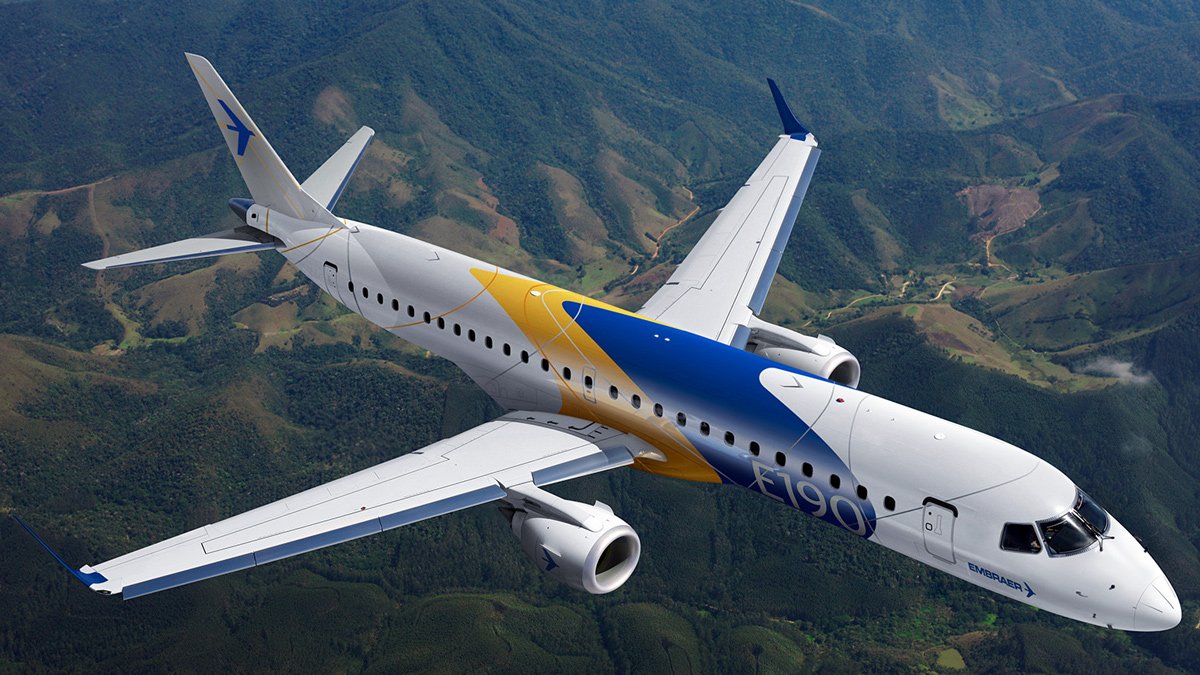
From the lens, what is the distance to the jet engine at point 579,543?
33.1 metres

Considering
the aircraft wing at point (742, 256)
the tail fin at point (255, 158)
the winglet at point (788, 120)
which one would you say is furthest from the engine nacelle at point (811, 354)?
the tail fin at point (255, 158)

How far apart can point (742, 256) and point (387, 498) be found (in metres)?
25.9

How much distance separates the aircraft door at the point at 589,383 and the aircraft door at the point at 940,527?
47.6ft

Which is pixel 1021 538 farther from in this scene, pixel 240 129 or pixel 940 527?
pixel 240 129

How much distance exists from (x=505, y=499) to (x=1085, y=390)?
15889cm

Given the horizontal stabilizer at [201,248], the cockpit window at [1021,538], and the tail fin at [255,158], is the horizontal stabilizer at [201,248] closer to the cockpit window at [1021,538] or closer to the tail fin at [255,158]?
the tail fin at [255,158]

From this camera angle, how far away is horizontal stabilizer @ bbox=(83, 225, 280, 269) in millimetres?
50656

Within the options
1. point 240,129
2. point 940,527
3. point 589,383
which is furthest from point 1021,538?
point 240,129

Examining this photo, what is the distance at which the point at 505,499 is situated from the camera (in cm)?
3691

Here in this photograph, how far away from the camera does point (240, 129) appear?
5391cm

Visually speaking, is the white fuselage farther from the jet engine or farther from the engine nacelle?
the engine nacelle

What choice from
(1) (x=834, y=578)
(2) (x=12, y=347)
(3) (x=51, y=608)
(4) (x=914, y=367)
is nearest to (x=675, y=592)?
(1) (x=834, y=578)

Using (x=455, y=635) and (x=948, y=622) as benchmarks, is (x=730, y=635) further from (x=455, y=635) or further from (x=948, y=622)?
(x=455, y=635)

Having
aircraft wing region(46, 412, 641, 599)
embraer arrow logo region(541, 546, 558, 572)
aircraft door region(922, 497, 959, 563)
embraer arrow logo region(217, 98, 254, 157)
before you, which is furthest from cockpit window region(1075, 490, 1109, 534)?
embraer arrow logo region(217, 98, 254, 157)
